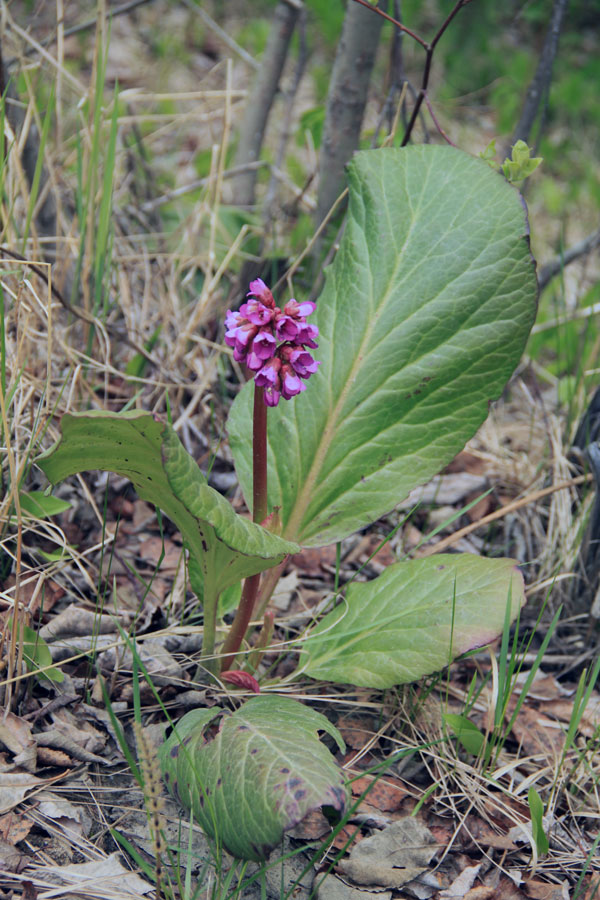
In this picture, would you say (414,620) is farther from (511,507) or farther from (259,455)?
(511,507)

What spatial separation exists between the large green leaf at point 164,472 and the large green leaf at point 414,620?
0.99 feet

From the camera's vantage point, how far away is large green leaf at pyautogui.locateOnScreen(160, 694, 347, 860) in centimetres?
119

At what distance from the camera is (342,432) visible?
1746 mm

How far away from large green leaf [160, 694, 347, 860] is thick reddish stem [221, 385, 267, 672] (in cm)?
16

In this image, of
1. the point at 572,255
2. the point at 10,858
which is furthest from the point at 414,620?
the point at 572,255

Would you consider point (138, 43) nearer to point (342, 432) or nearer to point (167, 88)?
point (167, 88)

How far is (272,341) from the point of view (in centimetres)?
132

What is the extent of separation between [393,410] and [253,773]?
0.83m

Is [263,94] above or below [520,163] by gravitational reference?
above

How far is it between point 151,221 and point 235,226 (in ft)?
1.08

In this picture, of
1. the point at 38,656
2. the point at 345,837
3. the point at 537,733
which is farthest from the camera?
the point at 537,733

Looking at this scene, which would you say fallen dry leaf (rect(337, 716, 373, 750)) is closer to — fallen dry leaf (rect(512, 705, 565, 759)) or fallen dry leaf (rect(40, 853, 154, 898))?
fallen dry leaf (rect(512, 705, 565, 759))

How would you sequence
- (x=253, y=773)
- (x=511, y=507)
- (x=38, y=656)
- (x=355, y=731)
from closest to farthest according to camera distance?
(x=253, y=773), (x=38, y=656), (x=355, y=731), (x=511, y=507)

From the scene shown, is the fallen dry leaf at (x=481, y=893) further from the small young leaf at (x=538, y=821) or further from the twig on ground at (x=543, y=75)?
the twig on ground at (x=543, y=75)
